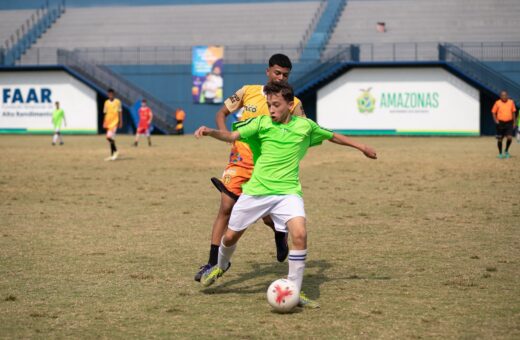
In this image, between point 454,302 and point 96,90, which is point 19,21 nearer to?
point 96,90

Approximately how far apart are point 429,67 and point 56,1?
2837cm

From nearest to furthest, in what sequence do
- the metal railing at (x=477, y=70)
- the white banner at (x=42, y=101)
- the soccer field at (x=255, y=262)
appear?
the soccer field at (x=255, y=262)
the metal railing at (x=477, y=70)
the white banner at (x=42, y=101)

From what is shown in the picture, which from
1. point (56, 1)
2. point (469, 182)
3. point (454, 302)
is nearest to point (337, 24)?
point (56, 1)

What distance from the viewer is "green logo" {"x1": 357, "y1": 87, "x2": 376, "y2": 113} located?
157 ft

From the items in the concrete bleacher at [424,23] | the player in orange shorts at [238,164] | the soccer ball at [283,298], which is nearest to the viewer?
the soccer ball at [283,298]

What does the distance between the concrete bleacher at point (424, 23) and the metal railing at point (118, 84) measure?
34.5 feet

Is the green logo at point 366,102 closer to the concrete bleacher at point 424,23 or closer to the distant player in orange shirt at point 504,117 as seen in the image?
the concrete bleacher at point 424,23

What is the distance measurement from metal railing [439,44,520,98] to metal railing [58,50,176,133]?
646 inches

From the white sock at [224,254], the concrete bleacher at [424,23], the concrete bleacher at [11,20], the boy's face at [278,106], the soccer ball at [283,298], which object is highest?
the concrete bleacher at [11,20]

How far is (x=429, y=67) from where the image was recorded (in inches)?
1838

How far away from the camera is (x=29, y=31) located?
57688 mm

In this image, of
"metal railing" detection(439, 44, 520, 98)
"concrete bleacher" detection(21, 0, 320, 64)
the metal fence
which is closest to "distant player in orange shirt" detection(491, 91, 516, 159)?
"metal railing" detection(439, 44, 520, 98)

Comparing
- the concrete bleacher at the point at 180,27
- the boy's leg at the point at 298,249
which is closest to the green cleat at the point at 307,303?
the boy's leg at the point at 298,249

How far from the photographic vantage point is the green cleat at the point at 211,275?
26.4 ft
